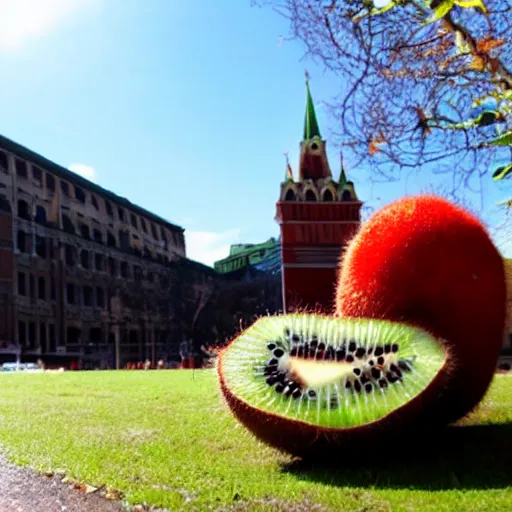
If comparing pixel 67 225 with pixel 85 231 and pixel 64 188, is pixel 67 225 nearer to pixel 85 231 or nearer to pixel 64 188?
pixel 85 231

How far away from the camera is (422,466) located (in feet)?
11.6

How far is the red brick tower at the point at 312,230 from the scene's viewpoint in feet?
73.1

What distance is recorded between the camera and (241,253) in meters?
48.9

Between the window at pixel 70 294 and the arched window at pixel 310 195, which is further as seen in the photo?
the window at pixel 70 294

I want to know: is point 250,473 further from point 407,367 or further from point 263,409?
point 407,367

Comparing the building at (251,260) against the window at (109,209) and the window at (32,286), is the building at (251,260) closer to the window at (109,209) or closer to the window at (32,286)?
the window at (109,209)

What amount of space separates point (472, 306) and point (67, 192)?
36600mm

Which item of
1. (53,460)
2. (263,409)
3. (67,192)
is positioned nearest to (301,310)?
(263,409)

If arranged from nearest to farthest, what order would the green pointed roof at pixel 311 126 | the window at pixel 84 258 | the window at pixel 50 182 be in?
the green pointed roof at pixel 311 126 < the window at pixel 50 182 < the window at pixel 84 258

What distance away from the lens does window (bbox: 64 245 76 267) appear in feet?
125

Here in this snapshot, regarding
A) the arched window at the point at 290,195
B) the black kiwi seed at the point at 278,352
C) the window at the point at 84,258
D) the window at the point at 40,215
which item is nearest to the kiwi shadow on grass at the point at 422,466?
the black kiwi seed at the point at 278,352

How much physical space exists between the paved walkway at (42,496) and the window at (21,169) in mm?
32716

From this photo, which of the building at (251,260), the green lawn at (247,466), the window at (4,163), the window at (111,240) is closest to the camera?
the green lawn at (247,466)

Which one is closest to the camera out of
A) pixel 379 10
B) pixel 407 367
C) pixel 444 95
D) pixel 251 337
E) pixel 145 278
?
pixel 407 367
